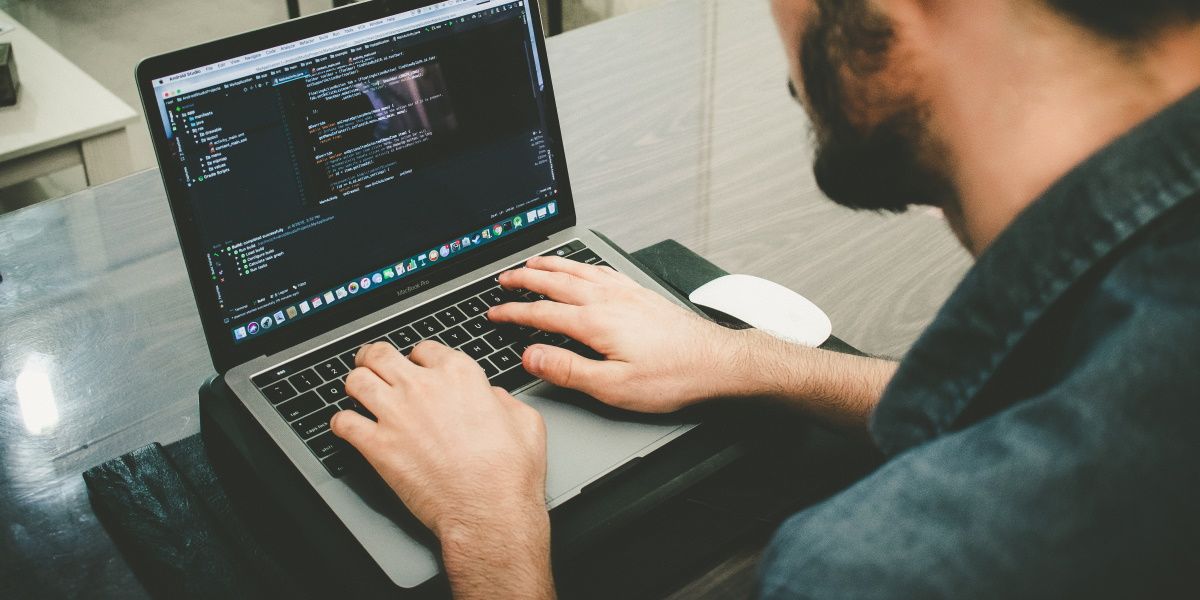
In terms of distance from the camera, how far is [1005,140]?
1.90 feet

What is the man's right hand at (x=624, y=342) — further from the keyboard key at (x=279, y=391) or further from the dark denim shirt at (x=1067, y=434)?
the dark denim shirt at (x=1067, y=434)

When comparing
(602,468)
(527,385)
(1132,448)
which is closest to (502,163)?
(527,385)

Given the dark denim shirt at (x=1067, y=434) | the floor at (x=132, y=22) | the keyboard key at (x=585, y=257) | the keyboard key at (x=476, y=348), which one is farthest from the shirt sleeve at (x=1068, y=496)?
the floor at (x=132, y=22)

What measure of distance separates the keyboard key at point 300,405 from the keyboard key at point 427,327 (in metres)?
0.12

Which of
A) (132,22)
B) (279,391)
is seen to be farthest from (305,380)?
(132,22)

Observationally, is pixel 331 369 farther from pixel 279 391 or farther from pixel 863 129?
pixel 863 129

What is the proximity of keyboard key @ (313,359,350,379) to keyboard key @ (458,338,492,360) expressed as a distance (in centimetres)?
11

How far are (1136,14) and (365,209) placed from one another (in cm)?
65

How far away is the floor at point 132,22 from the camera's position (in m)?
3.62

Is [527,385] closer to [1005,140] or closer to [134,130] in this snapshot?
[1005,140]

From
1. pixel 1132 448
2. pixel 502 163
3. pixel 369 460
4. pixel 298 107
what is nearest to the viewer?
pixel 1132 448

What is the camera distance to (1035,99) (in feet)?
1.81

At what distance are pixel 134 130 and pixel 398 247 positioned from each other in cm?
257

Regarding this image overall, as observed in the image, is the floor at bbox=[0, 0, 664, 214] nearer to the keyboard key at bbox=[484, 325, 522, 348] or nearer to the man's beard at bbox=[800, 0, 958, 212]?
the keyboard key at bbox=[484, 325, 522, 348]
